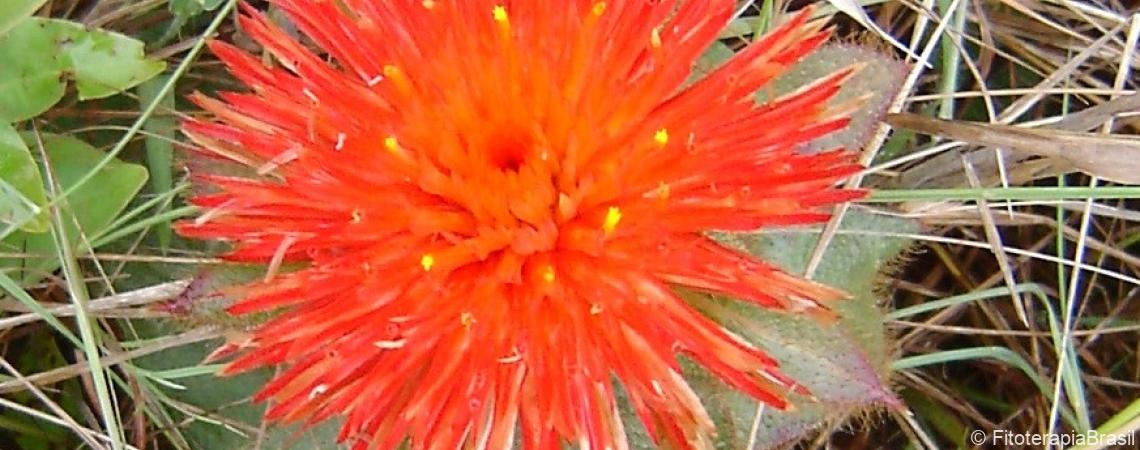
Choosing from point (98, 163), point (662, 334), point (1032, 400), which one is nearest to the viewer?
point (662, 334)

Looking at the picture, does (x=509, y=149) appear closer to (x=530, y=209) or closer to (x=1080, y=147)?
(x=530, y=209)

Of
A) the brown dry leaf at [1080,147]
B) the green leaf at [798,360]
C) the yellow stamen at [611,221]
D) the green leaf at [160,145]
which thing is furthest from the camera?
the green leaf at [160,145]

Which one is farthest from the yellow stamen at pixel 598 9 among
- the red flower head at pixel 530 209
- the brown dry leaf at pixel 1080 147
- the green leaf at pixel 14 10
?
the green leaf at pixel 14 10

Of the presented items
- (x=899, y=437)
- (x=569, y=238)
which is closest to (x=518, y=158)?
(x=569, y=238)

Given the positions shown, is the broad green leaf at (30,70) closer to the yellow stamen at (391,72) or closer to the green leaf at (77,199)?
the green leaf at (77,199)

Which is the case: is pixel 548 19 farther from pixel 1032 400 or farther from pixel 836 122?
pixel 1032 400

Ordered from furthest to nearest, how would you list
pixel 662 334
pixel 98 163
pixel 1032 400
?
pixel 1032 400
pixel 98 163
pixel 662 334

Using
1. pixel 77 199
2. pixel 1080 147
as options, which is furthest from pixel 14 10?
pixel 1080 147
